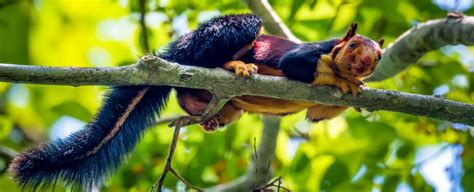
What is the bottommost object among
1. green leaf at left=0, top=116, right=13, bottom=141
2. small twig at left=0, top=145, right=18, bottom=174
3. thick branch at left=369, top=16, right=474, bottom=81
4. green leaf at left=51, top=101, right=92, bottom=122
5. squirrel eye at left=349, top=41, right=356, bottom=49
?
small twig at left=0, top=145, right=18, bottom=174

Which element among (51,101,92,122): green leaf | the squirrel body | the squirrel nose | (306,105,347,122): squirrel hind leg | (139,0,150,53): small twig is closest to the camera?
the squirrel body

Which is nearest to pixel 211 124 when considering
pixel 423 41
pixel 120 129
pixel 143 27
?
pixel 120 129

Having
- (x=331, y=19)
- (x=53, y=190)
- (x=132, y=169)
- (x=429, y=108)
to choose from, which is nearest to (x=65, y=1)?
(x=132, y=169)

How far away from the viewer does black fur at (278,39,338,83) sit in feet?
14.6

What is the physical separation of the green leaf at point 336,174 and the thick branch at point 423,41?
62 cm

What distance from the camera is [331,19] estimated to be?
577 centimetres

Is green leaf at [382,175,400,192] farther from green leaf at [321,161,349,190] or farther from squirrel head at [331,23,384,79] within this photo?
squirrel head at [331,23,384,79]

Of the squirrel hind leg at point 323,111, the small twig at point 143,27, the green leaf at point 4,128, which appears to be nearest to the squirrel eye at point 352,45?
the squirrel hind leg at point 323,111

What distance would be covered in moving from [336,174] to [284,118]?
104 cm

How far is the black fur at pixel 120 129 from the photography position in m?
4.17

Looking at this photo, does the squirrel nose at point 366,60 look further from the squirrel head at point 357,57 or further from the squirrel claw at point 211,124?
the squirrel claw at point 211,124

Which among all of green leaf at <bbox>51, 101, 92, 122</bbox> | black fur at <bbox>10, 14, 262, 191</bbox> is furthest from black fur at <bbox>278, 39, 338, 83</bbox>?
green leaf at <bbox>51, 101, 92, 122</bbox>

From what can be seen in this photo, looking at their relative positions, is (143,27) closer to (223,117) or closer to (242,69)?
(223,117)

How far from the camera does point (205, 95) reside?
491 centimetres
